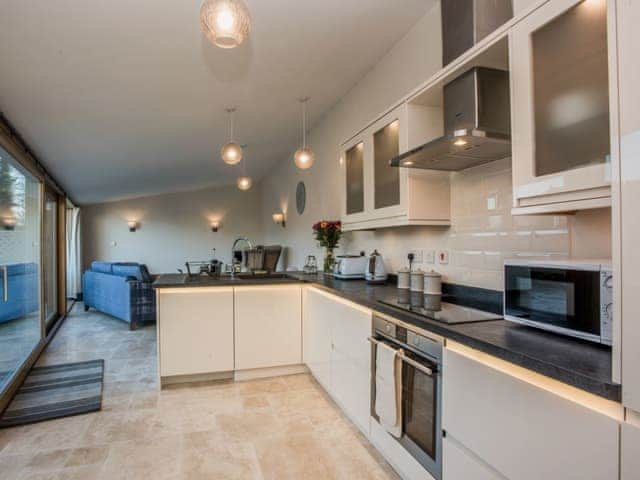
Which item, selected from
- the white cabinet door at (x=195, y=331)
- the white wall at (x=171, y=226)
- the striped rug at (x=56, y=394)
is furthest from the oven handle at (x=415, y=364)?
the white wall at (x=171, y=226)

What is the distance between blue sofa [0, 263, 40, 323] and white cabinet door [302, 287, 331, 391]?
237 centimetres

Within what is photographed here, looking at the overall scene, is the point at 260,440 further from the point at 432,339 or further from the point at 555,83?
the point at 555,83

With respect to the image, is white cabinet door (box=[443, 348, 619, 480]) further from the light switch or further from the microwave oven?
the light switch

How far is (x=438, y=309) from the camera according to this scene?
1.78 m

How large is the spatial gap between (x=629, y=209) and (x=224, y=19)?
1.31 m

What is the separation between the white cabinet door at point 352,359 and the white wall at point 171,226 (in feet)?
22.4

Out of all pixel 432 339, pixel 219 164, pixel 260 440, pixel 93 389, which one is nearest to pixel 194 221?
pixel 219 164

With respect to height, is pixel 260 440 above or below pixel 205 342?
below

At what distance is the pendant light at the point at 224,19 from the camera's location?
1237 mm

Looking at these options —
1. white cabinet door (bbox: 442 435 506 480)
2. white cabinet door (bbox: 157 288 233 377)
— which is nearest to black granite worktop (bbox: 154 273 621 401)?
white cabinet door (bbox: 442 435 506 480)

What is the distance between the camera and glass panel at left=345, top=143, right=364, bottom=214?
9.36 ft

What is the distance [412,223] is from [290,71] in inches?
71.1

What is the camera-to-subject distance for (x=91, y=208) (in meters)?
8.38

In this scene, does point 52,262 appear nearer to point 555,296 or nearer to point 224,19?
point 224,19
